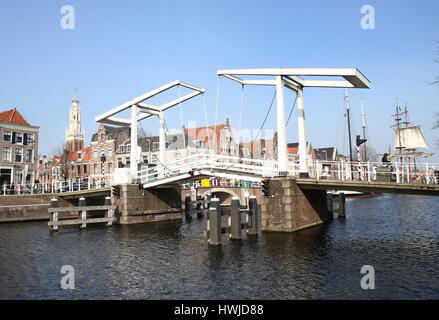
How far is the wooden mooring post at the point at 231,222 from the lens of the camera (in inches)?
550

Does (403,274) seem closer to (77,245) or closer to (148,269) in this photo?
(148,269)

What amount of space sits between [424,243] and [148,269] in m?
11.0

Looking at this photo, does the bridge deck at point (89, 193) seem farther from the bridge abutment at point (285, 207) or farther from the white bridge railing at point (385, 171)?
the white bridge railing at point (385, 171)

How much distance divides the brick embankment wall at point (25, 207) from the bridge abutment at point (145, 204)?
8105 millimetres

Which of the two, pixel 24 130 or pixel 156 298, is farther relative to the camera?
pixel 24 130

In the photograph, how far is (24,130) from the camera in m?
37.5

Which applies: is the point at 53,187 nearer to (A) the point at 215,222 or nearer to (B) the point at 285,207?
(A) the point at 215,222

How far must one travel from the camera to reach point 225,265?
10.6 m

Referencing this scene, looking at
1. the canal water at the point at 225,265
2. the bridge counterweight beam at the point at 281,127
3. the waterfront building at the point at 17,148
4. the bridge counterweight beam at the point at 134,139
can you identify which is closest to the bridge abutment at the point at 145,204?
the bridge counterweight beam at the point at 134,139

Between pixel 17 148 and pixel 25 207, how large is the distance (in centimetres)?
1403

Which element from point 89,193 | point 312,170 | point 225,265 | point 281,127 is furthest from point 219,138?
point 225,265

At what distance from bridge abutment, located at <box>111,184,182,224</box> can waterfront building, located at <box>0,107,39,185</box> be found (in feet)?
65.0
